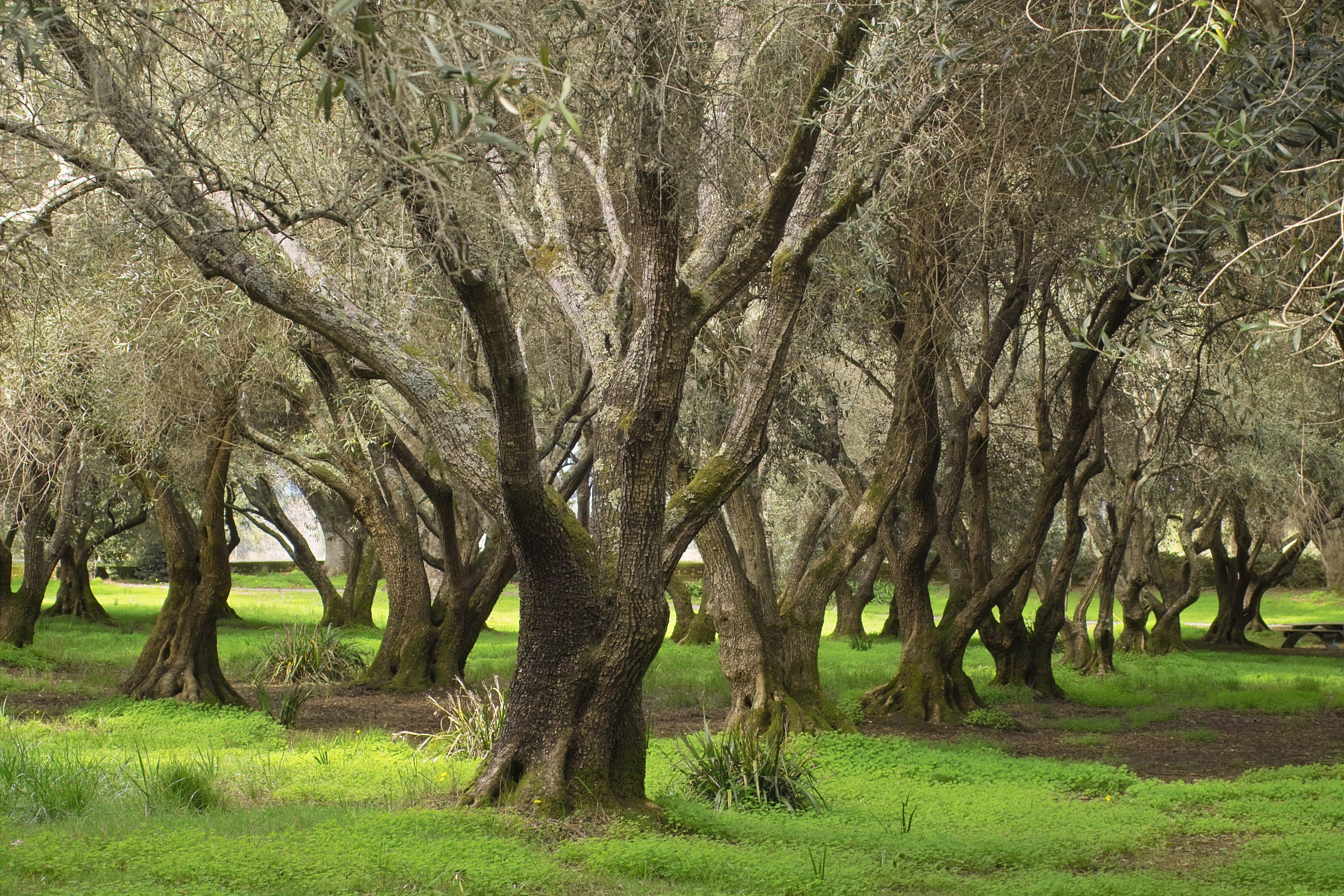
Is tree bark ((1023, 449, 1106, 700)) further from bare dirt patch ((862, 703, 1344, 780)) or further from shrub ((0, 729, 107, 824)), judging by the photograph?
shrub ((0, 729, 107, 824))

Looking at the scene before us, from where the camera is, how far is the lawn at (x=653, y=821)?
5.86 meters

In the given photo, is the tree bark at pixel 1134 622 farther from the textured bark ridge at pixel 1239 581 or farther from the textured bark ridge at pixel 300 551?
the textured bark ridge at pixel 300 551

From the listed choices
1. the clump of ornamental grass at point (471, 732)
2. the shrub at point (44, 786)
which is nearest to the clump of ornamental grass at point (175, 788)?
the shrub at point (44, 786)

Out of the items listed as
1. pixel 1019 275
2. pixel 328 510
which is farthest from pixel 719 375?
pixel 328 510

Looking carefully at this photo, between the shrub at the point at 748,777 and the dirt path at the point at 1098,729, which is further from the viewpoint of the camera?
the dirt path at the point at 1098,729

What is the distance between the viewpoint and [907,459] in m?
12.9

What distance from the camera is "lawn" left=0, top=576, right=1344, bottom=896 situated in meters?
5.86

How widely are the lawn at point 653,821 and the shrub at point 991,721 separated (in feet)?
0.58

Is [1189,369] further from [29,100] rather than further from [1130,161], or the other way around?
[29,100]

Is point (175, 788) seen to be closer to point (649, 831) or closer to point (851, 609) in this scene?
point (649, 831)

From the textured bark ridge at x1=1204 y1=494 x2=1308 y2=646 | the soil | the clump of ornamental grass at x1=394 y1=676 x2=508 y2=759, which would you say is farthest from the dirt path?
the textured bark ridge at x1=1204 y1=494 x2=1308 y2=646

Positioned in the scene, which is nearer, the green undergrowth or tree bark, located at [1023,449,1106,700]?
the green undergrowth

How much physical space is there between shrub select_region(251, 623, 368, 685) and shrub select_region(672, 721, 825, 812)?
9.01 m

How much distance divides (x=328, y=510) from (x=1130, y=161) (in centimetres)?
2538
